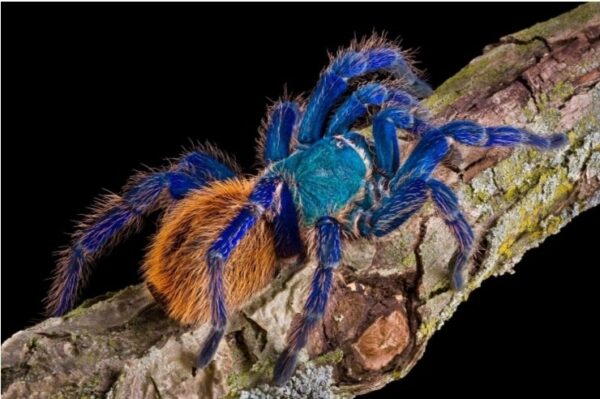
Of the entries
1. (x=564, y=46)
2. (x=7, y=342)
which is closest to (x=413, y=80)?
(x=564, y=46)

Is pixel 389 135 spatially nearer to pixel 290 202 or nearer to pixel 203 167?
pixel 290 202

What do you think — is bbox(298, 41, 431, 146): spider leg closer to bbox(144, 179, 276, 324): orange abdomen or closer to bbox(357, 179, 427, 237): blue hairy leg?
bbox(144, 179, 276, 324): orange abdomen

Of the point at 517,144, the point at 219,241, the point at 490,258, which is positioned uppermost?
the point at 219,241

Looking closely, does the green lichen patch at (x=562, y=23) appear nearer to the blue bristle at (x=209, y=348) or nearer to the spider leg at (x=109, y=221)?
the spider leg at (x=109, y=221)

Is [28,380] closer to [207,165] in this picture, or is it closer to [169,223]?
[169,223]

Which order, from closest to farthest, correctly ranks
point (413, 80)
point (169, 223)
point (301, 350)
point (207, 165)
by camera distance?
point (301, 350) < point (169, 223) < point (207, 165) < point (413, 80)

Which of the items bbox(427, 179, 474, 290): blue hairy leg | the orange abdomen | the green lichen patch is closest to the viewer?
the orange abdomen

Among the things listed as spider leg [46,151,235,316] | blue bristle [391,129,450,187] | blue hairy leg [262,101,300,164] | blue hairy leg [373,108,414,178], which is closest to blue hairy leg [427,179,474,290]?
blue bristle [391,129,450,187]
